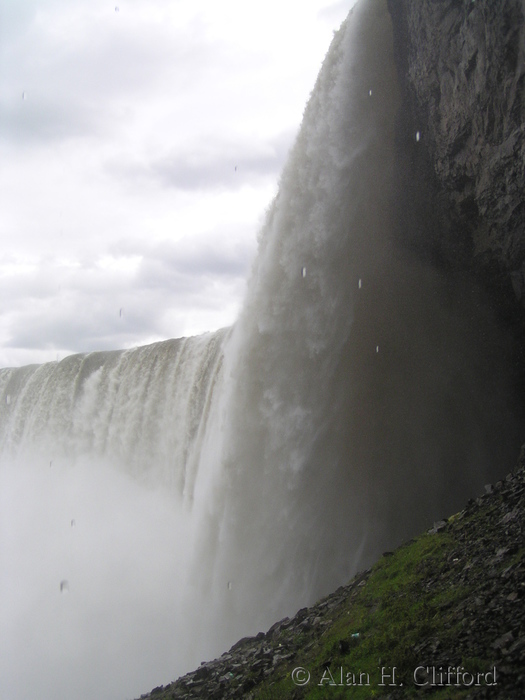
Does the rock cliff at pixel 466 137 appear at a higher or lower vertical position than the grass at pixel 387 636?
higher

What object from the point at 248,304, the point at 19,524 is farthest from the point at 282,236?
the point at 19,524

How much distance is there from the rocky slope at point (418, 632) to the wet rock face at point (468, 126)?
502 cm

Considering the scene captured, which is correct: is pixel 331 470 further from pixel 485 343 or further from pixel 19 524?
pixel 19 524

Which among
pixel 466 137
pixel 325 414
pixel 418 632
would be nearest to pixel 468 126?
pixel 466 137

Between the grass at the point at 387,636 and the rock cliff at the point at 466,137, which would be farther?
the rock cliff at the point at 466,137

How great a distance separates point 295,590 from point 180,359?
1331 centimetres

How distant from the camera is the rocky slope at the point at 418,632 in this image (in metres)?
5.18

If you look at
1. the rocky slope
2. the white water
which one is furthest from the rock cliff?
the rocky slope

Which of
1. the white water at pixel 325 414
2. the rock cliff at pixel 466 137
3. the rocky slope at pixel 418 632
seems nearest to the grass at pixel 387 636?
the rocky slope at pixel 418 632

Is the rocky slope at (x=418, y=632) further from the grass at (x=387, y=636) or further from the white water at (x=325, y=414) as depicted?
the white water at (x=325, y=414)

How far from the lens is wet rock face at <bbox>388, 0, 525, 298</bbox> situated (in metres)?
10.5

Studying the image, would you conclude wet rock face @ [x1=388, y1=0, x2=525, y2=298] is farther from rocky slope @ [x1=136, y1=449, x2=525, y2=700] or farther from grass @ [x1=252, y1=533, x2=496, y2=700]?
grass @ [x1=252, y1=533, x2=496, y2=700]

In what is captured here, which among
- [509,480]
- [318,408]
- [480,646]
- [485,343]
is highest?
[485,343]

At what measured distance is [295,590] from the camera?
528 inches
